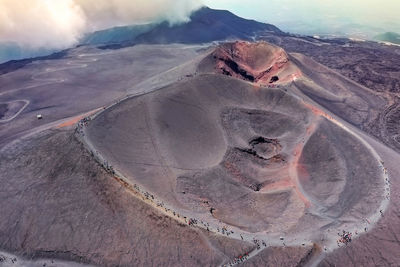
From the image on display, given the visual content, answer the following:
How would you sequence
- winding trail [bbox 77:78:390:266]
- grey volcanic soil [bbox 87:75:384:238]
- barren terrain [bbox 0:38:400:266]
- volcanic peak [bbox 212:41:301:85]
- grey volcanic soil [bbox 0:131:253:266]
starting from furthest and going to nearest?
volcanic peak [bbox 212:41:301:85], grey volcanic soil [bbox 87:75:384:238], barren terrain [bbox 0:38:400:266], winding trail [bbox 77:78:390:266], grey volcanic soil [bbox 0:131:253:266]

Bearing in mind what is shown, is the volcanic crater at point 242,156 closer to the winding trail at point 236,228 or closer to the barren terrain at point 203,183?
the barren terrain at point 203,183

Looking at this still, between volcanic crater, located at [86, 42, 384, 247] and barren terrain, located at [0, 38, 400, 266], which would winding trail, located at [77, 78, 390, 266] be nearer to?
barren terrain, located at [0, 38, 400, 266]

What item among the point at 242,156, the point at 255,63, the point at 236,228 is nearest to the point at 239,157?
the point at 242,156

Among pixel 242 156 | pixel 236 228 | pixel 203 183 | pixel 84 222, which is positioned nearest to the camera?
pixel 236 228

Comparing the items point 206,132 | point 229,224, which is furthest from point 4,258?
point 206,132

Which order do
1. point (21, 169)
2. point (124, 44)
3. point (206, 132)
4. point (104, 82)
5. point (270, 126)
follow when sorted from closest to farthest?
point (21, 169) < point (206, 132) < point (270, 126) < point (104, 82) < point (124, 44)

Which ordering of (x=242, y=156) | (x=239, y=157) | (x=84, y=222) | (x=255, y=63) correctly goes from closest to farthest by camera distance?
(x=84, y=222) → (x=239, y=157) → (x=242, y=156) → (x=255, y=63)

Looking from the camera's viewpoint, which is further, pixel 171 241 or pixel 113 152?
pixel 113 152

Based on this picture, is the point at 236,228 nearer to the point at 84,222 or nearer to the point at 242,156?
the point at 242,156

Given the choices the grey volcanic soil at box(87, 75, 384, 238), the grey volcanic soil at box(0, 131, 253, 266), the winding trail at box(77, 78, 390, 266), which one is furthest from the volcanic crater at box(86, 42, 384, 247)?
the grey volcanic soil at box(0, 131, 253, 266)

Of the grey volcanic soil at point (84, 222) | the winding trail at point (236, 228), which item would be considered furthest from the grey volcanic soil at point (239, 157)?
the grey volcanic soil at point (84, 222)

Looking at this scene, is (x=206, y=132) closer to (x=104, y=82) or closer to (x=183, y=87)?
(x=183, y=87)
